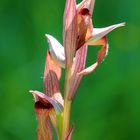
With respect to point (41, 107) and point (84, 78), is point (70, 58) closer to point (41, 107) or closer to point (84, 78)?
point (41, 107)

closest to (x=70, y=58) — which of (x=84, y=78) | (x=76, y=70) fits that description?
(x=76, y=70)

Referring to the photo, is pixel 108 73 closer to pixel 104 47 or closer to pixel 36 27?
pixel 36 27

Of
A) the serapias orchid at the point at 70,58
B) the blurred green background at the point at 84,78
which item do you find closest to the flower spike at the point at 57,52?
the serapias orchid at the point at 70,58

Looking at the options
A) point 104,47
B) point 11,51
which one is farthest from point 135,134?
point 104,47

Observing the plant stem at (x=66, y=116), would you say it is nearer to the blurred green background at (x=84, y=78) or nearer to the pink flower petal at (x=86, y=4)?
the pink flower petal at (x=86, y=4)

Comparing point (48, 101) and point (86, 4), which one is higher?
point (86, 4)

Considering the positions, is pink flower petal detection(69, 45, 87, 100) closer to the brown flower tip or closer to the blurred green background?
the brown flower tip

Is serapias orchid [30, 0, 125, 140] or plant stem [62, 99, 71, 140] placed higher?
serapias orchid [30, 0, 125, 140]

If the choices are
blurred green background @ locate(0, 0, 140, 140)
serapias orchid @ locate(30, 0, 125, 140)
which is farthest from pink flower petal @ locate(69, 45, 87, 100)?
blurred green background @ locate(0, 0, 140, 140)
